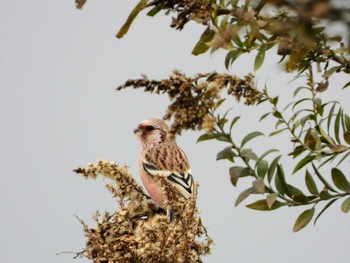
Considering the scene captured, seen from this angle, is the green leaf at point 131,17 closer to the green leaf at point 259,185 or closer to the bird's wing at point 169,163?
the green leaf at point 259,185

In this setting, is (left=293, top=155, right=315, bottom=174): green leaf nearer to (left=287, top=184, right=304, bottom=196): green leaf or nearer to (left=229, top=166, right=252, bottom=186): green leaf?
Answer: (left=287, top=184, right=304, bottom=196): green leaf

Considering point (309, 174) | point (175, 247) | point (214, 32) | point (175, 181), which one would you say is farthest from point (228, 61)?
point (175, 181)

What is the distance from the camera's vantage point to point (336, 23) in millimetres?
1167

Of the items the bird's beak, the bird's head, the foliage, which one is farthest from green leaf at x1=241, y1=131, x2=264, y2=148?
the bird's beak

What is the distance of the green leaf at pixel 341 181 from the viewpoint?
332cm

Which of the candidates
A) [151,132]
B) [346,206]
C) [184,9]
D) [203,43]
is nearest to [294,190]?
[346,206]

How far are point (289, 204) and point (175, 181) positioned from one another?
393cm

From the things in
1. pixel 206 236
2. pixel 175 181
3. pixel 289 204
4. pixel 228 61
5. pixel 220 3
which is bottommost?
pixel 289 204

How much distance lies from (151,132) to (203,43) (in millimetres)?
5326

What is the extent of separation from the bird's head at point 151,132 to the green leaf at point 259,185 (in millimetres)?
5365

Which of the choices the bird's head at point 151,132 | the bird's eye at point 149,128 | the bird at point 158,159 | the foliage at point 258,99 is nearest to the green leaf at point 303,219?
the foliage at point 258,99

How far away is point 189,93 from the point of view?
2.62m

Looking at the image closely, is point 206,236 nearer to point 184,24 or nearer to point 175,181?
point 184,24

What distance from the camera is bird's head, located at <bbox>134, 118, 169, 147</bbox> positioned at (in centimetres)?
845
